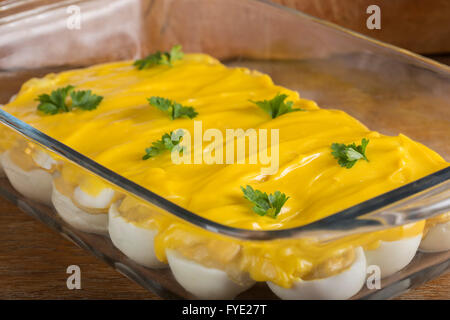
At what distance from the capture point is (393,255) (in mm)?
1143

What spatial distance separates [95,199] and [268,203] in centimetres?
32

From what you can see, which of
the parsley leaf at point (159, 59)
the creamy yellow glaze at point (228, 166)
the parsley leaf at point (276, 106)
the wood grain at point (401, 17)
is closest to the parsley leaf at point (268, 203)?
the creamy yellow glaze at point (228, 166)

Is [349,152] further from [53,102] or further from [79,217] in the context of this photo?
[53,102]

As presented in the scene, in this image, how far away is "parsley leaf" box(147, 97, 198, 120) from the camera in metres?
1.53

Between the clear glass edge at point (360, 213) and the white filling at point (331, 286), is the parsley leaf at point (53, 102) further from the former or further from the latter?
the white filling at point (331, 286)

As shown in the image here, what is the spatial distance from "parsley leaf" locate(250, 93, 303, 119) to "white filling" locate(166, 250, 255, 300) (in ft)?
1.71

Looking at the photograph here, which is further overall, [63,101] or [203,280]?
[63,101]

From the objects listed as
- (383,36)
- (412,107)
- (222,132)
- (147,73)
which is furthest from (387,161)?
(383,36)

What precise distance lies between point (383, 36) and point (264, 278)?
5.21 ft

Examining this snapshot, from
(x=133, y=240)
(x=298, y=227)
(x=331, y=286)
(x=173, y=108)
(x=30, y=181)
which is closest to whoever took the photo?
(x=298, y=227)

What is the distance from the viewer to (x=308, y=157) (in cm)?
133

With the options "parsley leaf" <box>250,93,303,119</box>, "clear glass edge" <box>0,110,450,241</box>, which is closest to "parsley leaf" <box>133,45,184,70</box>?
"parsley leaf" <box>250,93,303,119</box>

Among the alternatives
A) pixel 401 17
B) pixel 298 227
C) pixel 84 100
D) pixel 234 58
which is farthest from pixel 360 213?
pixel 401 17

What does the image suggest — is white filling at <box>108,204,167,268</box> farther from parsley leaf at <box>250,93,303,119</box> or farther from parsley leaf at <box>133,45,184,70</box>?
parsley leaf at <box>133,45,184,70</box>
